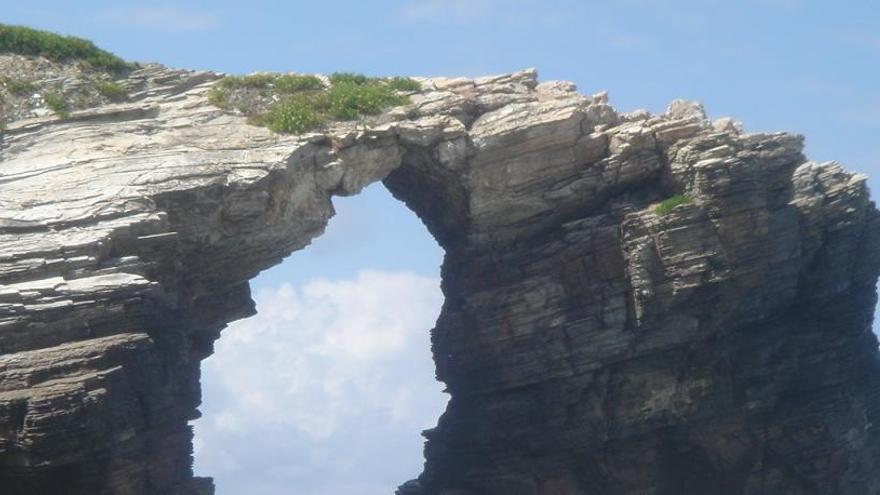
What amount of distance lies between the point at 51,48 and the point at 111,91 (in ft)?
10.0

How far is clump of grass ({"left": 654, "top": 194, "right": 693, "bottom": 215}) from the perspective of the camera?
58.5 meters

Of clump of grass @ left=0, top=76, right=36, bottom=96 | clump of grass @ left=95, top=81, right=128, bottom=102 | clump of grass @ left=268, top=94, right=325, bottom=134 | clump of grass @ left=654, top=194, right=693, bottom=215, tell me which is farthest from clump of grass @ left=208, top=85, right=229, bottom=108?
clump of grass @ left=654, top=194, right=693, bottom=215

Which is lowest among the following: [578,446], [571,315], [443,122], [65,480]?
[65,480]

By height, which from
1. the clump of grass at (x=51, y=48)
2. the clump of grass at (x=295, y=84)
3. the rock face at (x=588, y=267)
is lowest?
the rock face at (x=588, y=267)

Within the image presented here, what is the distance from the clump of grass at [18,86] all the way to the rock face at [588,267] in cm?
149

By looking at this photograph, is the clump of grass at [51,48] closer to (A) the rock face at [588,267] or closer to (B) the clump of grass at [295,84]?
(A) the rock face at [588,267]

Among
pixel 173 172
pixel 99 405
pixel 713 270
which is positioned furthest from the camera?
pixel 713 270

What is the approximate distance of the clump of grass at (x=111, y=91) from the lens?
192ft

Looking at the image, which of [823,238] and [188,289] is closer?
[188,289]

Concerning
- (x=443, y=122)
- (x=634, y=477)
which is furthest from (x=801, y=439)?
(x=443, y=122)

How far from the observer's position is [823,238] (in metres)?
60.7

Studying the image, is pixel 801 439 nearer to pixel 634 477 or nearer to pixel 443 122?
pixel 634 477

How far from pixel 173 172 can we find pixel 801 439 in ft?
72.0

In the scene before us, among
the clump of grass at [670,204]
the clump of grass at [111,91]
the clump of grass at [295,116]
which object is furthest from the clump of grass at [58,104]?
the clump of grass at [670,204]
